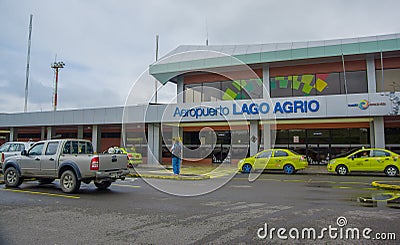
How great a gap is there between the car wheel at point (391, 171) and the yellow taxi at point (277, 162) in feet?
13.2

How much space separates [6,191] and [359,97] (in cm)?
1870

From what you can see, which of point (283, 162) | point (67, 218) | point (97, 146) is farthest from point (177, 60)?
point (67, 218)

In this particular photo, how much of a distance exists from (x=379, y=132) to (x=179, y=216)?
17179 mm

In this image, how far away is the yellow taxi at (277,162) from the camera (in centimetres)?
1731

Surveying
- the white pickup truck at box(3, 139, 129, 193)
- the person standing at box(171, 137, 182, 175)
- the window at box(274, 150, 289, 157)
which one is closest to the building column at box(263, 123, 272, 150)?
the window at box(274, 150, 289, 157)

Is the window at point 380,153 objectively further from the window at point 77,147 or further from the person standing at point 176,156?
the window at point 77,147

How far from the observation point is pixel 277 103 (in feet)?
66.5

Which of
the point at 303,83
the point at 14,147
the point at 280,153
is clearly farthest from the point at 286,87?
the point at 14,147

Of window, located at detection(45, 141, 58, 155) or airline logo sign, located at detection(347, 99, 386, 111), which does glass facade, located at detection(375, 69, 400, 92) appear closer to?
airline logo sign, located at detection(347, 99, 386, 111)

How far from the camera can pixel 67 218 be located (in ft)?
22.1

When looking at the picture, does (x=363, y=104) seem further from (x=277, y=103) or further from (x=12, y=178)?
(x=12, y=178)

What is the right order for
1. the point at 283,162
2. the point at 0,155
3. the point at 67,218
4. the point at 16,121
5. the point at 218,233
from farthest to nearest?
the point at 16,121 < the point at 283,162 < the point at 0,155 < the point at 67,218 < the point at 218,233

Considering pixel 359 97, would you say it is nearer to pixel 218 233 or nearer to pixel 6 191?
pixel 218 233

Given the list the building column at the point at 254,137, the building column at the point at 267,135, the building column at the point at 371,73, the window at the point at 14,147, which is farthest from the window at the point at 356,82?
the window at the point at 14,147
